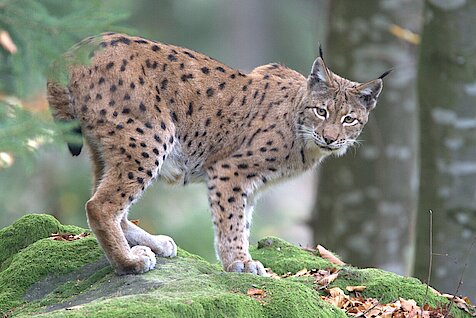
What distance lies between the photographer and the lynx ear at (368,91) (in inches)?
297

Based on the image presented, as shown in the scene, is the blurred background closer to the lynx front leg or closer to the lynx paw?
the lynx front leg

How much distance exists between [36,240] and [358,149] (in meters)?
4.93

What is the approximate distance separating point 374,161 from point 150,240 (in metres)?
4.86

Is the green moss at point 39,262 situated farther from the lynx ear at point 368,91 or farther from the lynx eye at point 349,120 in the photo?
the lynx ear at point 368,91

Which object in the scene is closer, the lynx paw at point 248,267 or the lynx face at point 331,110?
the lynx paw at point 248,267

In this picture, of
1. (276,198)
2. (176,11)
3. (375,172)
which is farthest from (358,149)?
(176,11)

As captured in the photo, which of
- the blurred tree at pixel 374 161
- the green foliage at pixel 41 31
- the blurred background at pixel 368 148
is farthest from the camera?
the blurred tree at pixel 374 161

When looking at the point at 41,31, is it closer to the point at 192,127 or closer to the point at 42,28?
the point at 42,28

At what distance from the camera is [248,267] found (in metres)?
6.78

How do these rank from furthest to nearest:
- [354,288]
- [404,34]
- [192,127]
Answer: [404,34] < [192,127] < [354,288]

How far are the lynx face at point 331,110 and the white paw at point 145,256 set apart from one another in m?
1.69

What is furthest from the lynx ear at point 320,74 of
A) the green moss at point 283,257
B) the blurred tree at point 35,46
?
the blurred tree at point 35,46

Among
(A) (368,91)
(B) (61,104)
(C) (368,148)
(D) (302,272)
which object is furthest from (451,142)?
(B) (61,104)

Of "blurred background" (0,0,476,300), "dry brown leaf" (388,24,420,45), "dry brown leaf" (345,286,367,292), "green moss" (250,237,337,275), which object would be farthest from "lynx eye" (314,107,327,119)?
"dry brown leaf" (388,24,420,45)
